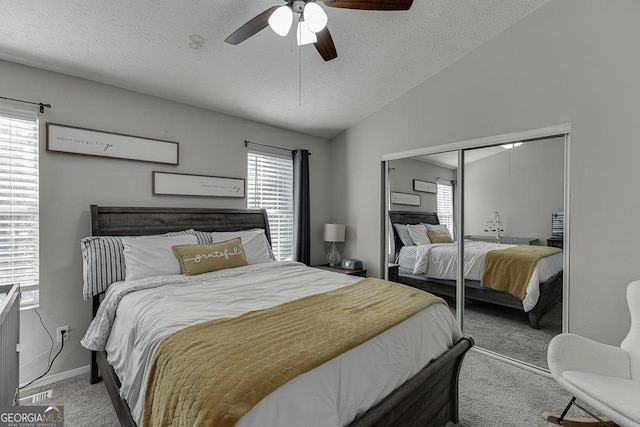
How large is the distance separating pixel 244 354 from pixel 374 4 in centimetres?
193

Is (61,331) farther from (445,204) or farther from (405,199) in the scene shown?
(445,204)

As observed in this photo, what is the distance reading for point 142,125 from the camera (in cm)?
299

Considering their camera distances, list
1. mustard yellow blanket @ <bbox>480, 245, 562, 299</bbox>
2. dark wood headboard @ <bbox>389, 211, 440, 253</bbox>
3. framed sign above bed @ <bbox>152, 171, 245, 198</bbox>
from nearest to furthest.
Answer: mustard yellow blanket @ <bbox>480, 245, 562, 299</bbox>, framed sign above bed @ <bbox>152, 171, 245, 198</bbox>, dark wood headboard @ <bbox>389, 211, 440, 253</bbox>

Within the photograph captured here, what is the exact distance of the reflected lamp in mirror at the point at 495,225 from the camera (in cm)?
298

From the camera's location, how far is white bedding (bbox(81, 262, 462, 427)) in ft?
3.73

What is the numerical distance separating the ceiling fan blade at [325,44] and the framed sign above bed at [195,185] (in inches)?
73.5

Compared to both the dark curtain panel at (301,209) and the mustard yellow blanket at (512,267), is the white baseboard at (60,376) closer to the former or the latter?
the dark curtain panel at (301,209)

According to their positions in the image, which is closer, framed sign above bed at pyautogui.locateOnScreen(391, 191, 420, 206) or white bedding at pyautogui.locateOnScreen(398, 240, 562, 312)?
white bedding at pyautogui.locateOnScreen(398, 240, 562, 312)

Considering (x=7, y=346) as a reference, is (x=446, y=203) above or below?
above

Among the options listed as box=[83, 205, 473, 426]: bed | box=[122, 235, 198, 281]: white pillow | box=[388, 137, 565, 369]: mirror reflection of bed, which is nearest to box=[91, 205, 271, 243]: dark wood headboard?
box=[83, 205, 473, 426]: bed

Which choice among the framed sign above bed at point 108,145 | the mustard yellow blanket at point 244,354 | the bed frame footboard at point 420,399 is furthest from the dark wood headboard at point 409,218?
the framed sign above bed at point 108,145

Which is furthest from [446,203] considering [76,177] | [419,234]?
[76,177]

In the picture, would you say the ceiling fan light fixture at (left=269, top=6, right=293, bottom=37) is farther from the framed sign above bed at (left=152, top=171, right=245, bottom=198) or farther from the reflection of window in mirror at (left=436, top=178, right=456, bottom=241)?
the reflection of window in mirror at (left=436, top=178, right=456, bottom=241)

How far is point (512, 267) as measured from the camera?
2.90 metres
